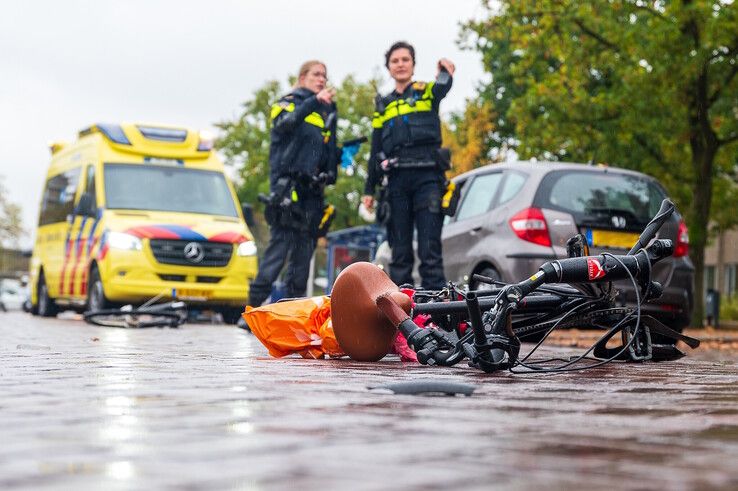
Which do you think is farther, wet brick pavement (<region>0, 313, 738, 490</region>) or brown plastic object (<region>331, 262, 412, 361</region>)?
brown plastic object (<region>331, 262, 412, 361</region>)

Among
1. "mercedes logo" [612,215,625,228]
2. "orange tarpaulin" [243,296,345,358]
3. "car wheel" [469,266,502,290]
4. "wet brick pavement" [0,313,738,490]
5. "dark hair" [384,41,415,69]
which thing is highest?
"dark hair" [384,41,415,69]

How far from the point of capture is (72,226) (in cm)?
1756

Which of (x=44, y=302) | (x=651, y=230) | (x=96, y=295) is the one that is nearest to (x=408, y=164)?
(x=651, y=230)

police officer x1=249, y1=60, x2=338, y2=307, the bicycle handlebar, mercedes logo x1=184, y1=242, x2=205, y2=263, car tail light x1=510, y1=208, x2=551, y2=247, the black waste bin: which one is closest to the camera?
the bicycle handlebar

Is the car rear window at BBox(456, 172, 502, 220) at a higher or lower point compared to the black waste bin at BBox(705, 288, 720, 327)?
higher

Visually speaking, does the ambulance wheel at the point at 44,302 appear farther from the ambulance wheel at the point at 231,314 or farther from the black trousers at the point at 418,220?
the black trousers at the point at 418,220

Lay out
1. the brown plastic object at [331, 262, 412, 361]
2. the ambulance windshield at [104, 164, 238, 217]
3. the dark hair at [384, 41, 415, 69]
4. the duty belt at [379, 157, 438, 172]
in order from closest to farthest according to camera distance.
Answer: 1. the brown plastic object at [331, 262, 412, 361]
2. the dark hair at [384, 41, 415, 69]
3. the duty belt at [379, 157, 438, 172]
4. the ambulance windshield at [104, 164, 238, 217]

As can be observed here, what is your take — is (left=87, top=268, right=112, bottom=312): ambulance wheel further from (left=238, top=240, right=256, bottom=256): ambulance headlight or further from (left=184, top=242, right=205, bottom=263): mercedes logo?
(left=238, top=240, right=256, bottom=256): ambulance headlight

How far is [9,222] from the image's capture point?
91188mm

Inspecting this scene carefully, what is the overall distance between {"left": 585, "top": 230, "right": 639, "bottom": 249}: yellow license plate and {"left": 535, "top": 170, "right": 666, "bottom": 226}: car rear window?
11 centimetres

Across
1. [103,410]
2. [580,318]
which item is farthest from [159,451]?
[580,318]

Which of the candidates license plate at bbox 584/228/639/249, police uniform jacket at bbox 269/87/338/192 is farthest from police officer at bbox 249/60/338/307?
license plate at bbox 584/228/639/249

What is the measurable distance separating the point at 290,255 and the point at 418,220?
151 centimetres

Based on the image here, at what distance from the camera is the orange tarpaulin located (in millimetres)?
7195
